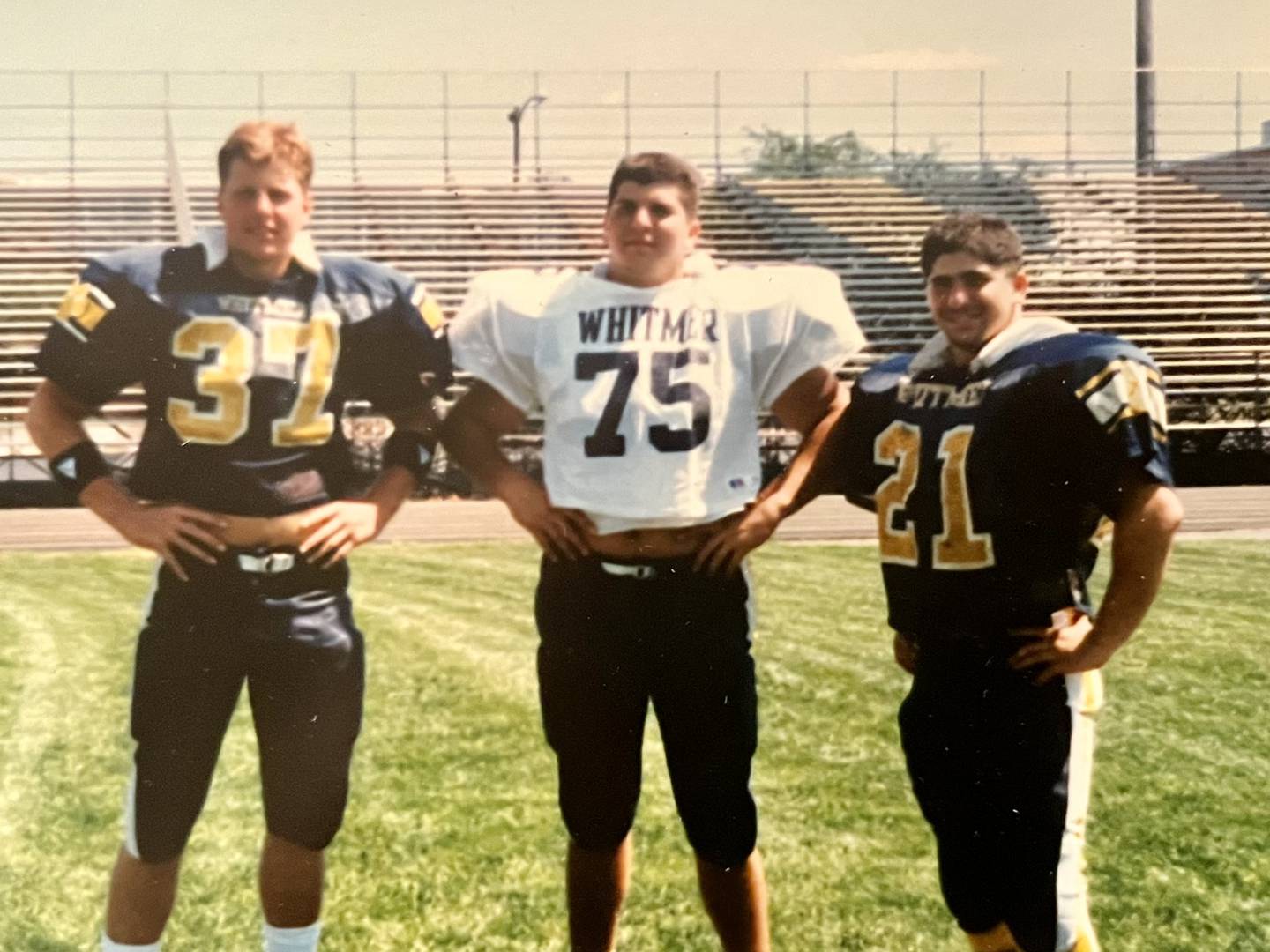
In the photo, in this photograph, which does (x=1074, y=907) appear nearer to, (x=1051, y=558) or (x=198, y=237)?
(x=1051, y=558)

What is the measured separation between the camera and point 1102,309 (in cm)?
417

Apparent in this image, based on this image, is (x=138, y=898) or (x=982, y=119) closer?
(x=138, y=898)

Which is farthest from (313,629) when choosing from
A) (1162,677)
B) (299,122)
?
(1162,677)

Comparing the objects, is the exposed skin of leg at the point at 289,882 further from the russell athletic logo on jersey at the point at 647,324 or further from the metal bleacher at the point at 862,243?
the russell athletic logo on jersey at the point at 647,324

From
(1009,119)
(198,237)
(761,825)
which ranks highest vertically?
(1009,119)

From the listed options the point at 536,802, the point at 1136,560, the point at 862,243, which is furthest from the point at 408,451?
the point at 862,243

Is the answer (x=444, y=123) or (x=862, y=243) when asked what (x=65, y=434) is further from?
(x=862, y=243)

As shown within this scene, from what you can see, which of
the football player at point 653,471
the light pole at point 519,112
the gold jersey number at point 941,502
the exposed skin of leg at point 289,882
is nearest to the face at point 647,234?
the football player at point 653,471

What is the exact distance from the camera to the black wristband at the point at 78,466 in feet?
5.91

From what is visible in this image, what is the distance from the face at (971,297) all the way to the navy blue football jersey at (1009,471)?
0.14 feet

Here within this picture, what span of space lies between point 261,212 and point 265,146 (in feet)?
0.28

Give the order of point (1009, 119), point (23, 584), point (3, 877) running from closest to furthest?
point (3, 877) < point (1009, 119) < point (23, 584)

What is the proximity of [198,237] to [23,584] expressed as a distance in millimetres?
3659

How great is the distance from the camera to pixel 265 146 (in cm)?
171
